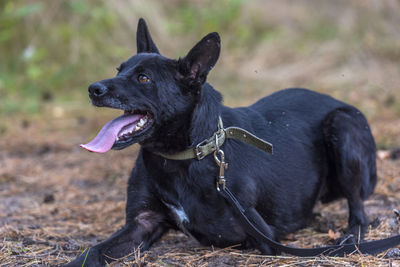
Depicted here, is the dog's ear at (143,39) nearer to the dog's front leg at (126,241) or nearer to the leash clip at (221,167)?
the leash clip at (221,167)

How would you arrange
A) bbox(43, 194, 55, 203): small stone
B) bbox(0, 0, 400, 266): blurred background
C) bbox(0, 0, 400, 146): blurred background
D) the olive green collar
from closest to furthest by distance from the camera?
the olive green collar
bbox(0, 0, 400, 266): blurred background
bbox(43, 194, 55, 203): small stone
bbox(0, 0, 400, 146): blurred background

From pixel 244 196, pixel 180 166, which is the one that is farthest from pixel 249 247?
pixel 180 166

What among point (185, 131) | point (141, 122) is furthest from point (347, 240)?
point (141, 122)

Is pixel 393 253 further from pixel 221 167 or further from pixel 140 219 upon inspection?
pixel 140 219

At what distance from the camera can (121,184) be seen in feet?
15.8

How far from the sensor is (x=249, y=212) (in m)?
2.80

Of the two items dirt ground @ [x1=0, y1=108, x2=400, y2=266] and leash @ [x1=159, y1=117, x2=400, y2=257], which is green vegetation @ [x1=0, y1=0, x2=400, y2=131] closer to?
dirt ground @ [x1=0, y1=108, x2=400, y2=266]

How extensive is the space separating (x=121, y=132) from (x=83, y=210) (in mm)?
1701

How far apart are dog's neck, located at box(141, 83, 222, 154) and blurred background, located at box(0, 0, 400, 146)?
4.77m

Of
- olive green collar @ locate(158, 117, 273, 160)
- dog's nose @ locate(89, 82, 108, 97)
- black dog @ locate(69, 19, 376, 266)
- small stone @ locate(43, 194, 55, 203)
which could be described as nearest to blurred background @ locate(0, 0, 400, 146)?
small stone @ locate(43, 194, 55, 203)

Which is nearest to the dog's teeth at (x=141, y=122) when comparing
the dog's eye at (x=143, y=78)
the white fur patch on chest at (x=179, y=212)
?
the dog's eye at (x=143, y=78)

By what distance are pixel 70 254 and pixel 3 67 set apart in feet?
21.1

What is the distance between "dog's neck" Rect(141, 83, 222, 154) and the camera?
9.07 feet

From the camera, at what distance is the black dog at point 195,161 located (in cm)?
268
